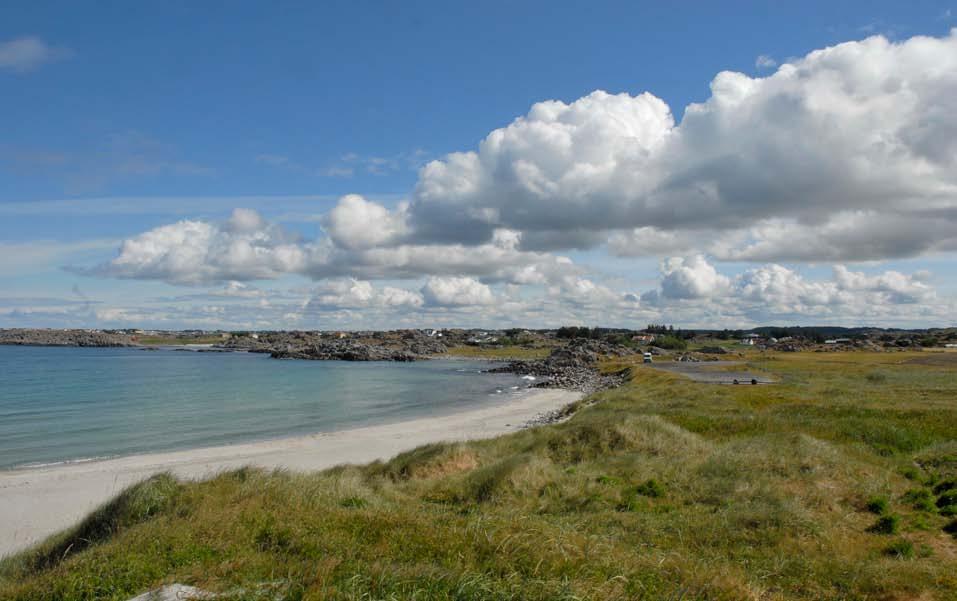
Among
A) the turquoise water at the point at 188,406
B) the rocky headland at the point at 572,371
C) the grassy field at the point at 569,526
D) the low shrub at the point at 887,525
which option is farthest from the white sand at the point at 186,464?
the rocky headland at the point at 572,371

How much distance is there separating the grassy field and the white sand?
6.33 m

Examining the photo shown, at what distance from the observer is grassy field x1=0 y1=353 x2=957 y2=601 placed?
7.23 meters

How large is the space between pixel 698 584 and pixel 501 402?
52537 millimetres

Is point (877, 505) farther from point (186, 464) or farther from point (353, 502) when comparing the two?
point (186, 464)

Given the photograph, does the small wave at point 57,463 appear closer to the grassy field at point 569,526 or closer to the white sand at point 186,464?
the white sand at point 186,464

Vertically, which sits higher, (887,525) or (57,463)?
(887,525)

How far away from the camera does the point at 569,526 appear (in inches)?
459

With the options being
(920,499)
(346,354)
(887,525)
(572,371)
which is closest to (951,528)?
(887,525)

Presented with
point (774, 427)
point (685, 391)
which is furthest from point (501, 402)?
point (774, 427)

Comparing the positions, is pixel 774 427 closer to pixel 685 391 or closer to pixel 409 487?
pixel 409 487

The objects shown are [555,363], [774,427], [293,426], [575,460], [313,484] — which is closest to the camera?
[313,484]

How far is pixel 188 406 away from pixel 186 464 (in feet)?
87.3

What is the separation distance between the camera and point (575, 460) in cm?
2055

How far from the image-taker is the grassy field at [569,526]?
723cm
